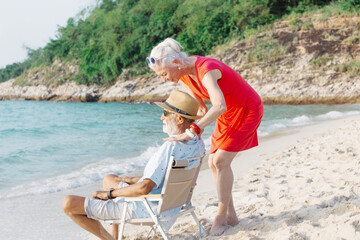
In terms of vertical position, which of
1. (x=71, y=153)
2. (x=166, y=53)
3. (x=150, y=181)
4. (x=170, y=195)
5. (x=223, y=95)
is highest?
(x=166, y=53)

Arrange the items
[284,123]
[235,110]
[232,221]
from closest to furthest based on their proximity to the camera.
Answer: [235,110] → [232,221] → [284,123]

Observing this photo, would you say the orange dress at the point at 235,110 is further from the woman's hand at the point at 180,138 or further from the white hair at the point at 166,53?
the woman's hand at the point at 180,138

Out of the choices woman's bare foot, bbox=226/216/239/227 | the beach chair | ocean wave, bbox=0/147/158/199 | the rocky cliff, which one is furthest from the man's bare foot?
the rocky cliff

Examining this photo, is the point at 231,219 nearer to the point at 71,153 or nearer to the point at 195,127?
the point at 195,127

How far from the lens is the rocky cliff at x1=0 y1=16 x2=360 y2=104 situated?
20797 millimetres

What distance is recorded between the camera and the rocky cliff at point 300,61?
2080 cm

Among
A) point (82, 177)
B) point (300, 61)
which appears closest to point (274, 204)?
point (82, 177)

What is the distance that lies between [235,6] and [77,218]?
29.1m

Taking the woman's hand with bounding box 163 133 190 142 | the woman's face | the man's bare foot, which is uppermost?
the woman's face

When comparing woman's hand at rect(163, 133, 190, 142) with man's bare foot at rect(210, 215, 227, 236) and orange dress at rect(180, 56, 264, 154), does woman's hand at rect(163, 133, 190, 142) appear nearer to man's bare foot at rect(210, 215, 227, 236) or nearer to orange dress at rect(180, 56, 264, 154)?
orange dress at rect(180, 56, 264, 154)

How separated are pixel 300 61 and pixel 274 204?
21.1 meters

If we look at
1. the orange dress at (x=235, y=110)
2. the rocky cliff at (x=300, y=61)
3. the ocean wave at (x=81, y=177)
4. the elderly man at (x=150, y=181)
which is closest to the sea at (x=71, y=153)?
the ocean wave at (x=81, y=177)

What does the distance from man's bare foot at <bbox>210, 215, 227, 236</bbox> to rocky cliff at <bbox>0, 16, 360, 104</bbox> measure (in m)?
18.8

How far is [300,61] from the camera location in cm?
2309
